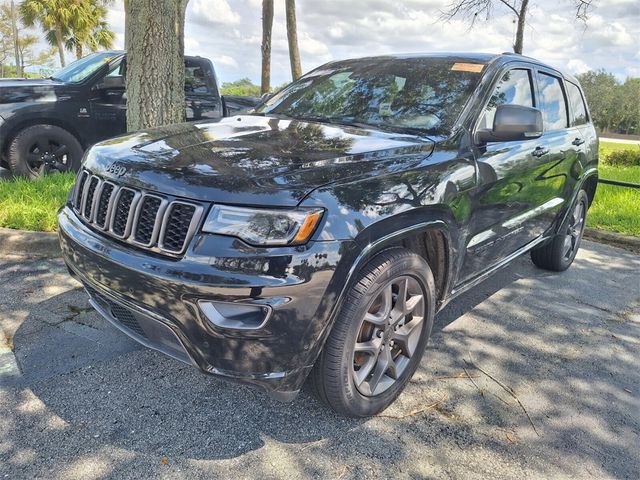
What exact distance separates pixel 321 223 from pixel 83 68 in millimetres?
6358

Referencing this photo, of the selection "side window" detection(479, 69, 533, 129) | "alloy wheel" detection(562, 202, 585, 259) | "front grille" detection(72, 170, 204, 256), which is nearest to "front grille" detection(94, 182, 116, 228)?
"front grille" detection(72, 170, 204, 256)

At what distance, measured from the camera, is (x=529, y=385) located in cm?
297

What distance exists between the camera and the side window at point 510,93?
123 inches

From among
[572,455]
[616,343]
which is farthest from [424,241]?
[616,343]

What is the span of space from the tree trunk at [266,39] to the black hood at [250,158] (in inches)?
448

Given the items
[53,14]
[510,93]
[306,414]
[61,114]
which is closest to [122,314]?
[306,414]

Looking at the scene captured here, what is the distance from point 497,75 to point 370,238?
1695 millimetres

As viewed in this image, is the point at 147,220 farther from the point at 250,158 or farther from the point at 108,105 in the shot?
the point at 108,105

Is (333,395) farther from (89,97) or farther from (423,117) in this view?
(89,97)

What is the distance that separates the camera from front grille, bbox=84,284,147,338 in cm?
234

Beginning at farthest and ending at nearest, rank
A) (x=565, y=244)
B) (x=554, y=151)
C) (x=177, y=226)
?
1. (x=565, y=244)
2. (x=554, y=151)
3. (x=177, y=226)

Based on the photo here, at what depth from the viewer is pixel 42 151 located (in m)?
6.45

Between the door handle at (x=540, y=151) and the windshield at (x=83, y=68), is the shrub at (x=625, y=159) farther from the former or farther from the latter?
the windshield at (x=83, y=68)

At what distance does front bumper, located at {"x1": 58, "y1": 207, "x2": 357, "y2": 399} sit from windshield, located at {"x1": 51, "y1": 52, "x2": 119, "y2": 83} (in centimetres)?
561
